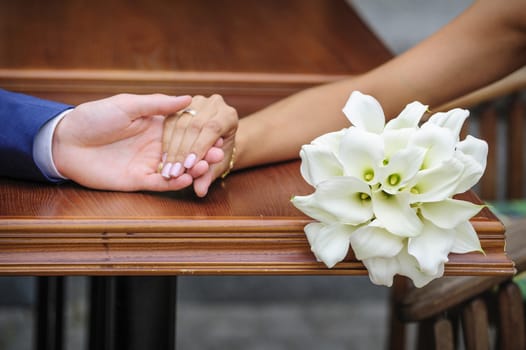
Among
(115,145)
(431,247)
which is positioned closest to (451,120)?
(431,247)

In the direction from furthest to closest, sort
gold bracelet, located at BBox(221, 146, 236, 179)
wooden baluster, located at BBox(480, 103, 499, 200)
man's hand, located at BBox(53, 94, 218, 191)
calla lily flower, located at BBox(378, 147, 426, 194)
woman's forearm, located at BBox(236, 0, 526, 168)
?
wooden baluster, located at BBox(480, 103, 499, 200) → woman's forearm, located at BBox(236, 0, 526, 168) → gold bracelet, located at BBox(221, 146, 236, 179) → man's hand, located at BBox(53, 94, 218, 191) → calla lily flower, located at BBox(378, 147, 426, 194)

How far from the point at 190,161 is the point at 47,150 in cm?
21

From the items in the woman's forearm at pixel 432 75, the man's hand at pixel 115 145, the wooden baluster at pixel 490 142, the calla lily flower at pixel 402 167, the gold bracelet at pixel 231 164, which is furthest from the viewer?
the wooden baluster at pixel 490 142

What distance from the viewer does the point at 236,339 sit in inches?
143

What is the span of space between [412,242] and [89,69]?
105 cm

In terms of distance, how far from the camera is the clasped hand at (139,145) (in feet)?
4.25

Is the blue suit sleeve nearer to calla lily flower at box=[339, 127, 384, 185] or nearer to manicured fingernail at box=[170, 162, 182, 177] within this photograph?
manicured fingernail at box=[170, 162, 182, 177]

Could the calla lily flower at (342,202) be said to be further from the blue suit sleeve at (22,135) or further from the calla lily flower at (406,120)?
the blue suit sleeve at (22,135)

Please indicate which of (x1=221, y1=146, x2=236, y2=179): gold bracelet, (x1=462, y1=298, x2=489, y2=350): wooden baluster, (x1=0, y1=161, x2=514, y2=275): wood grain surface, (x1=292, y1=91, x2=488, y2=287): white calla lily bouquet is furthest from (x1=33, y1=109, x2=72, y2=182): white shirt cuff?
(x1=462, y1=298, x2=489, y2=350): wooden baluster

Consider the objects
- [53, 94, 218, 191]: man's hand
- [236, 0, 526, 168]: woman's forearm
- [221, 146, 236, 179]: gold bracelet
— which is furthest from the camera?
[236, 0, 526, 168]: woman's forearm

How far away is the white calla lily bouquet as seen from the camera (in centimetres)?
108

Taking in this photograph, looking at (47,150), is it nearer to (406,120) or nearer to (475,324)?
(406,120)

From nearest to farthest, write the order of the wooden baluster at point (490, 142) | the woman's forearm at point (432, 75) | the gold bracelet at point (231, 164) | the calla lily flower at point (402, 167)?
the calla lily flower at point (402, 167), the gold bracelet at point (231, 164), the woman's forearm at point (432, 75), the wooden baluster at point (490, 142)

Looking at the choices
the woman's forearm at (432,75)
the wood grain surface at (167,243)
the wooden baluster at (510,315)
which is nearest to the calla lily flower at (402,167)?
the wood grain surface at (167,243)
